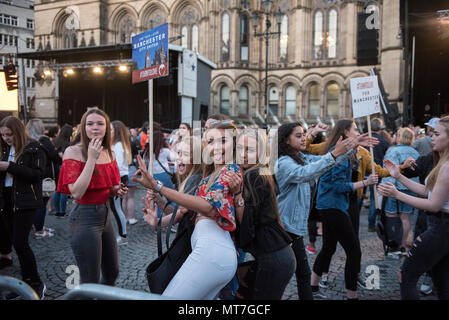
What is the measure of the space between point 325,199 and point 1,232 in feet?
14.8

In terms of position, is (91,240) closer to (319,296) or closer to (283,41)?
(319,296)

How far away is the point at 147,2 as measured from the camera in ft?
104

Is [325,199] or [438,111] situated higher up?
[438,111]

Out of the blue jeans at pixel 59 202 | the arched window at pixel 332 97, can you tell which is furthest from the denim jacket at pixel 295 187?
the arched window at pixel 332 97

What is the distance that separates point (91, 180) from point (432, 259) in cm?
294

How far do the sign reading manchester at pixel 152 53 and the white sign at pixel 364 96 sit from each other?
2360 mm

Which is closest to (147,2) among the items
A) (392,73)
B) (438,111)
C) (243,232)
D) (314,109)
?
(314,109)

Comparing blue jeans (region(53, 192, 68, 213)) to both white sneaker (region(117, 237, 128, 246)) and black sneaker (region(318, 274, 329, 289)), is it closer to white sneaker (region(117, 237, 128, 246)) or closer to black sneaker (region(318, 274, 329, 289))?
white sneaker (region(117, 237, 128, 246))

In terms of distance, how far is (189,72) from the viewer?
19625 mm

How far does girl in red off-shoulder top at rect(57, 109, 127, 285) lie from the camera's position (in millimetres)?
2988

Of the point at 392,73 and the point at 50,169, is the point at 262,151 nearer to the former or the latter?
the point at 50,169

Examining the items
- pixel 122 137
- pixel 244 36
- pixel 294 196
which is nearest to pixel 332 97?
pixel 244 36

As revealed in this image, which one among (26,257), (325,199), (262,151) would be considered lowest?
(26,257)

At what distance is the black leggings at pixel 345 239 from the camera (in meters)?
3.78
